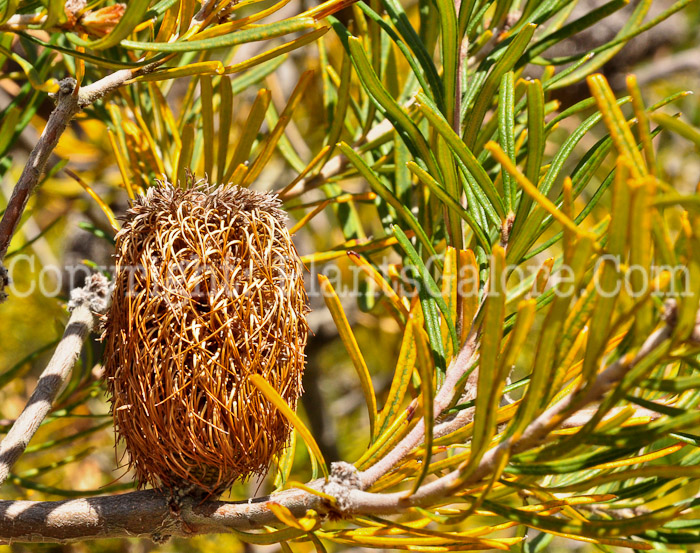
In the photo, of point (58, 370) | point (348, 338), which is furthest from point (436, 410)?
point (58, 370)

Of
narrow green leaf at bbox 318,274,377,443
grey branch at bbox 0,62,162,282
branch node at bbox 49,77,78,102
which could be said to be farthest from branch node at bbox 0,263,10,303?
narrow green leaf at bbox 318,274,377,443

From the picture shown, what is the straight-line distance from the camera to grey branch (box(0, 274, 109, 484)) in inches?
19.5

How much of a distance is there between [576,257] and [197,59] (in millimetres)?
670

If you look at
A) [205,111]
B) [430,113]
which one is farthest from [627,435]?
[205,111]

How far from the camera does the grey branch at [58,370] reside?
49 cm

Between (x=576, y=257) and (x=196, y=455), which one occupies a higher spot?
(x=576, y=257)

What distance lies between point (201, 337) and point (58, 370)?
0.49 feet

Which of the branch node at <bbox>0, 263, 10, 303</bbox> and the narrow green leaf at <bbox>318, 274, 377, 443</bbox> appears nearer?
the narrow green leaf at <bbox>318, 274, 377, 443</bbox>

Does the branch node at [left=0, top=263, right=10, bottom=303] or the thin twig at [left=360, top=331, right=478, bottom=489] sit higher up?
the branch node at [left=0, top=263, right=10, bottom=303]

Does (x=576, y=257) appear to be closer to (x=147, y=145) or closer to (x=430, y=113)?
(x=430, y=113)

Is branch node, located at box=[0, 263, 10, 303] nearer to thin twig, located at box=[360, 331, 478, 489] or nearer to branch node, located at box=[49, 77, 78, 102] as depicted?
branch node, located at box=[49, 77, 78, 102]

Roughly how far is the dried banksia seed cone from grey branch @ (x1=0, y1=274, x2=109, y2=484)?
0.06 m

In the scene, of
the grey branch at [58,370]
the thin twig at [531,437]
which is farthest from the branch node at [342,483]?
the grey branch at [58,370]

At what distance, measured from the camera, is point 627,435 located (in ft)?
1.13
